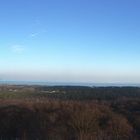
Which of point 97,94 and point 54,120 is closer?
point 54,120

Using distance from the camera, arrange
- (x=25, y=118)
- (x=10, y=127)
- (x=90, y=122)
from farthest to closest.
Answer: (x=25, y=118)
(x=10, y=127)
(x=90, y=122)

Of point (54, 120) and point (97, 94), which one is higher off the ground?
point (97, 94)

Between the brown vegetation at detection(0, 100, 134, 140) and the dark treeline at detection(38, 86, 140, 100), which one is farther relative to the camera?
the dark treeline at detection(38, 86, 140, 100)

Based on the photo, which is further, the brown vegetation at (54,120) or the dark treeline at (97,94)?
the dark treeline at (97,94)

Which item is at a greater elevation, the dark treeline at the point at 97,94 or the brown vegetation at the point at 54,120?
the dark treeline at the point at 97,94

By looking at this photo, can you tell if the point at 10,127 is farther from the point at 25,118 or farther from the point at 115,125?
the point at 115,125

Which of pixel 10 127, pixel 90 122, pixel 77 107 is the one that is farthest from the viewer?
pixel 77 107

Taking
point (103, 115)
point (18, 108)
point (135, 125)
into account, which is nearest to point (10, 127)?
point (18, 108)

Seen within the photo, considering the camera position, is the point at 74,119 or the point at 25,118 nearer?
the point at 74,119

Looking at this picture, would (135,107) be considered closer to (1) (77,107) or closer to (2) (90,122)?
(1) (77,107)

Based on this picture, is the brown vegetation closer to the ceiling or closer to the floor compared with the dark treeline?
closer to the floor
